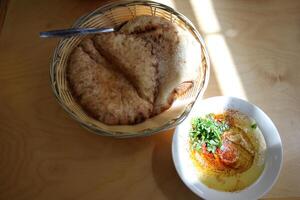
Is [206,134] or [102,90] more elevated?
[102,90]

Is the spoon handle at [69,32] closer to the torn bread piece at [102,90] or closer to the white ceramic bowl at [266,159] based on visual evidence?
the torn bread piece at [102,90]

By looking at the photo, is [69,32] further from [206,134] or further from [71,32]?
[206,134]

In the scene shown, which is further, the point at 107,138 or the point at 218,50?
the point at 218,50

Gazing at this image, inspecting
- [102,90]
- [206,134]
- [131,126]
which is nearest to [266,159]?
[206,134]

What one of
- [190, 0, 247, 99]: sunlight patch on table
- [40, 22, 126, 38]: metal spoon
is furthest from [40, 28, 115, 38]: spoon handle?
[190, 0, 247, 99]: sunlight patch on table

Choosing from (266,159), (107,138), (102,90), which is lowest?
(266,159)

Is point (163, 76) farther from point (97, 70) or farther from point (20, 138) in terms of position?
point (20, 138)
